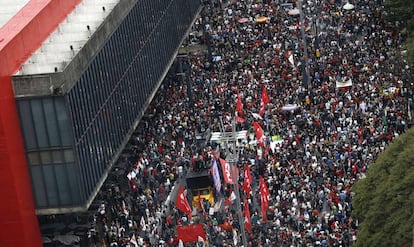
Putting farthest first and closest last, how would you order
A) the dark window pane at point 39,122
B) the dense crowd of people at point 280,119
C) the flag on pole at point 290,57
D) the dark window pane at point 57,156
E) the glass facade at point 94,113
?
the flag on pole at point 290,57 → the dense crowd of people at point 280,119 → the dark window pane at point 57,156 → the glass facade at point 94,113 → the dark window pane at point 39,122

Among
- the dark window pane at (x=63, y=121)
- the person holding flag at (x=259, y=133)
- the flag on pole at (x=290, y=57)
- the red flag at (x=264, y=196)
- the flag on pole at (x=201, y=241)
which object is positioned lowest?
the flag on pole at (x=201, y=241)

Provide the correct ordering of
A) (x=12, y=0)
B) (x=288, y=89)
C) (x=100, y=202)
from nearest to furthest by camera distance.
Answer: (x=100, y=202)
(x=12, y=0)
(x=288, y=89)

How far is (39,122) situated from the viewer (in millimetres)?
70312

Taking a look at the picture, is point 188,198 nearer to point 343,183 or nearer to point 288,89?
point 343,183

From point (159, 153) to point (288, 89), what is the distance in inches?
470

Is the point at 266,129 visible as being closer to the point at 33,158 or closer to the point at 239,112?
the point at 239,112

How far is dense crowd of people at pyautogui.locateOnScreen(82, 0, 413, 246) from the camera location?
2968 inches

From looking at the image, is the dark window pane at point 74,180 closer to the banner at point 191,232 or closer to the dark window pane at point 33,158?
the dark window pane at point 33,158

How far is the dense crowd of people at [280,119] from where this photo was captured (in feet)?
247

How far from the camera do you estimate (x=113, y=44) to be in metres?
82.8

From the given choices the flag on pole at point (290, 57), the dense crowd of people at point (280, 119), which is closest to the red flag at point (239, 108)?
the dense crowd of people at point (280, 119)

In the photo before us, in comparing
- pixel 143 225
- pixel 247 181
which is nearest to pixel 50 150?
pixel 143 225

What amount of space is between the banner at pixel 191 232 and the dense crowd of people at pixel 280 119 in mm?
2270

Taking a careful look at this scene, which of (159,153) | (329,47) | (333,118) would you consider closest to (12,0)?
(159,153)
